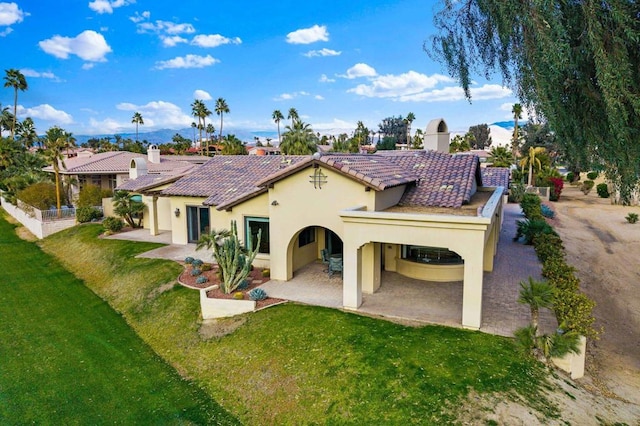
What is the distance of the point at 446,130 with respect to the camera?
80.5 feet

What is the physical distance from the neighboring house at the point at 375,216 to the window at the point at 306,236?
0.05 m

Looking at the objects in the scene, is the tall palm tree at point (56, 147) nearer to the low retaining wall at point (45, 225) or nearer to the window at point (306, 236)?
the low retaining wall at point (45, 225)

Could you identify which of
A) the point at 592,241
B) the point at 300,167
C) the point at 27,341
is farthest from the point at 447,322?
the point at 592,241

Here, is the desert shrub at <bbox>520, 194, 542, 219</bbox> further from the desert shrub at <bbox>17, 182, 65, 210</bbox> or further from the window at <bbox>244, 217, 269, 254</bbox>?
the desert shrub at <bbox>17, 182, 65, 210</bbox>

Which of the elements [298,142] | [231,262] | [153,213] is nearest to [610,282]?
[231,262]

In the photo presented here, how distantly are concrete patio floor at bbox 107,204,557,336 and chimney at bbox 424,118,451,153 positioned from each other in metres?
6.76

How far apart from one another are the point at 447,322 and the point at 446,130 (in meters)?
14.1

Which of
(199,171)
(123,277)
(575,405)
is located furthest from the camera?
(199,171)

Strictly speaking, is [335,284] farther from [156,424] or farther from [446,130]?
[446,130]

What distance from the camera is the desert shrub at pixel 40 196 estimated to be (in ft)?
119

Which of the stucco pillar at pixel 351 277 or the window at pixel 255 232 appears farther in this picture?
the window at pixel 255 232

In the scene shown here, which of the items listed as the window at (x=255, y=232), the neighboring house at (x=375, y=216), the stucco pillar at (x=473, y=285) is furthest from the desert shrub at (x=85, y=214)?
the stucco pillar at (x=473, y=285)

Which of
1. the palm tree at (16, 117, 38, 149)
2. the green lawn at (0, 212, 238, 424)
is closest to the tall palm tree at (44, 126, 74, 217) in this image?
the green lawn at (0, 212, 238, 424)

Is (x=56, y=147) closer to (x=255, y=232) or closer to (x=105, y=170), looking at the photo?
(x=105, y=170)
